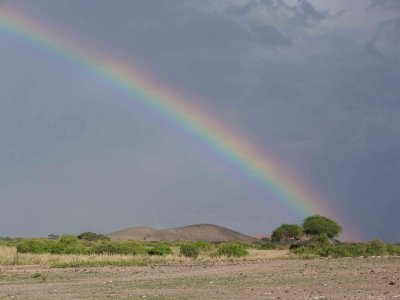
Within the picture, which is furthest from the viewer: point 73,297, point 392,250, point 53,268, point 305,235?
point 305,235

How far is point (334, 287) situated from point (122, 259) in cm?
2740

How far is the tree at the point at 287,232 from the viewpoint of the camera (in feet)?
379

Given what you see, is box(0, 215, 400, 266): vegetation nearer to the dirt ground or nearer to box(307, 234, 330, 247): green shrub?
the dirt ground

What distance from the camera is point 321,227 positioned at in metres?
112

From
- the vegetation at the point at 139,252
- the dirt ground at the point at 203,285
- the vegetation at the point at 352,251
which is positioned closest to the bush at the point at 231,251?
the vegetation at the point at 139,252

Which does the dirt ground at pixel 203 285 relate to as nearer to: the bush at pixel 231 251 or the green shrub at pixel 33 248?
the bush at pixel 231 251

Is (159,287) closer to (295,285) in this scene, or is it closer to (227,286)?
(227,286)

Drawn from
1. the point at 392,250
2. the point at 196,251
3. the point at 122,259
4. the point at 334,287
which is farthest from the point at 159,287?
the point at 392,250

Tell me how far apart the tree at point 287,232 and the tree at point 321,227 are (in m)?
1.43

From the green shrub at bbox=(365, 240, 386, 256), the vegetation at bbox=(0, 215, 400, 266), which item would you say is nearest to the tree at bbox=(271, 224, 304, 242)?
the vegetation at bbox=(0, 215, 400, 266)

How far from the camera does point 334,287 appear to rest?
26328mm

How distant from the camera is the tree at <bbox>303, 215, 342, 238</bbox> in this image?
4429 inches

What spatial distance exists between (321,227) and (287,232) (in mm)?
6598

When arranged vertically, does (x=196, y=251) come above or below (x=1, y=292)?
above
